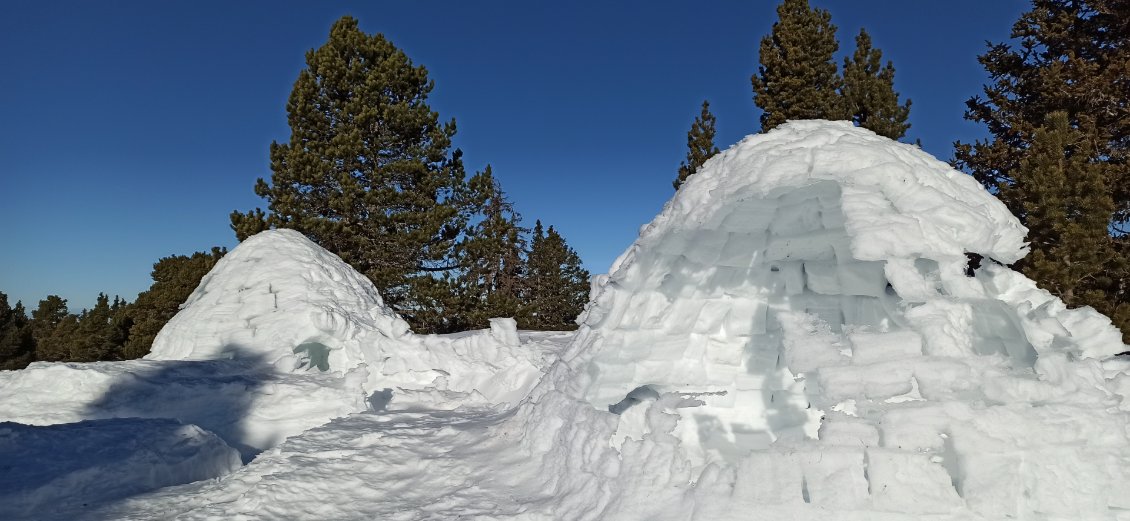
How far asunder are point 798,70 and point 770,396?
18.1 m

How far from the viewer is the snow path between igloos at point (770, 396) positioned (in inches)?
116

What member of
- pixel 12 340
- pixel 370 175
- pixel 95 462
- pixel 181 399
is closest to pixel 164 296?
pixel 370 175

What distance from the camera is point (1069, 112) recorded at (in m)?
14.0

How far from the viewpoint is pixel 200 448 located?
17.6ft

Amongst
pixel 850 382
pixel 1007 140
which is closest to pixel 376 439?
pixel 850 382

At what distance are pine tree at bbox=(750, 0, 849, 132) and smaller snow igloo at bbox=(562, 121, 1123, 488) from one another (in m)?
16.4

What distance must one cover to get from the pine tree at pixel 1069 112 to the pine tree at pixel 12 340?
3527 cm

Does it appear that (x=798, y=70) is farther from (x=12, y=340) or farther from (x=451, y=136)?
(x=12, y=340)

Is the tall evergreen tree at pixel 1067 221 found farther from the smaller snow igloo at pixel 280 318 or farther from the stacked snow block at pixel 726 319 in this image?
the smaller snow igloo at pixel 280 318

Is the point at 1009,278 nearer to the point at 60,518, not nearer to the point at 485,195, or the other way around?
the point at 60,518

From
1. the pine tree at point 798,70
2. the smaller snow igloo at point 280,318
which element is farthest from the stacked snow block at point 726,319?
the pine tree at point 798,70

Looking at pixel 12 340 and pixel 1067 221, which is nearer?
pixel 1067 221

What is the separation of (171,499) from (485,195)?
14896mm

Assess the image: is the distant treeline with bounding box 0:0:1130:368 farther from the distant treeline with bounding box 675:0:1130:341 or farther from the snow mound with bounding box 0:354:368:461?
the snow mound with bounding box 0:354:368:461
